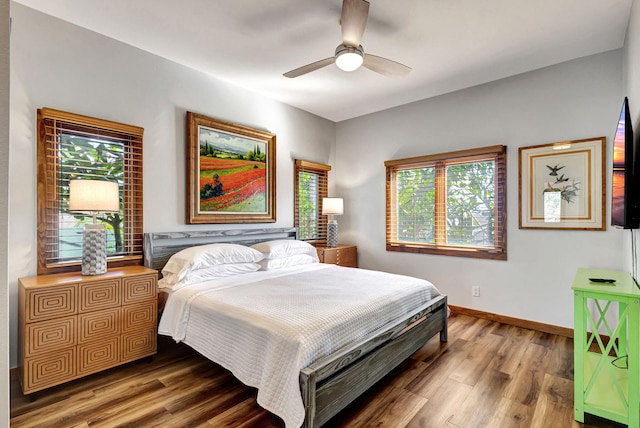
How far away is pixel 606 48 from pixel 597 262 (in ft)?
6.46

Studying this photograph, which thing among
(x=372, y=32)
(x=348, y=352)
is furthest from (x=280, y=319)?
(x=372, y=32)

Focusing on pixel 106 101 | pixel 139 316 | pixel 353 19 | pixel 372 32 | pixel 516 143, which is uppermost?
pixel 372 32

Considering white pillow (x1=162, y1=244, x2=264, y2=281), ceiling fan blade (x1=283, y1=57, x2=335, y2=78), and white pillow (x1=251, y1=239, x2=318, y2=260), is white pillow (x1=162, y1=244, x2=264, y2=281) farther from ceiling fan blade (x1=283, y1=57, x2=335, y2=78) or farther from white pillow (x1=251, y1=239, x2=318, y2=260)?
ceiling fan blade (x1=283, y1=57, x2=335, y2=78)

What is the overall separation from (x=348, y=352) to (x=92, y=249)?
2031mm

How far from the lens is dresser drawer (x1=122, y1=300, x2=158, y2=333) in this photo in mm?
2431

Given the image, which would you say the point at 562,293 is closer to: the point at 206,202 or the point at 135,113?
the point at 206,202

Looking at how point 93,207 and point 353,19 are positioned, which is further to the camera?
point 93,207

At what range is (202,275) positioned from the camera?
2793 mm

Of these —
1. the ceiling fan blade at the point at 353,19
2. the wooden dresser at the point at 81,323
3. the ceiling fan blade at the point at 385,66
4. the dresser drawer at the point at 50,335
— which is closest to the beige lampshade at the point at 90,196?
the wooden dresser at the point at 81,323

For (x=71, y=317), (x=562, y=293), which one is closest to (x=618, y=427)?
(x=562, y=293)

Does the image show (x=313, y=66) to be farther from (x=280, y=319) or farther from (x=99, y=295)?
(x=99, y=295)

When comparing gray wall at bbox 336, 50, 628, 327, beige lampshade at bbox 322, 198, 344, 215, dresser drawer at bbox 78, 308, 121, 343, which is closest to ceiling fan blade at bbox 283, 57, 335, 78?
gray wall at bbox 336, 50, 628, 327

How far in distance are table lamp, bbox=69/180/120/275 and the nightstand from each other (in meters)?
2.50

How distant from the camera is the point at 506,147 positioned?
Answer: 3.50 metres
